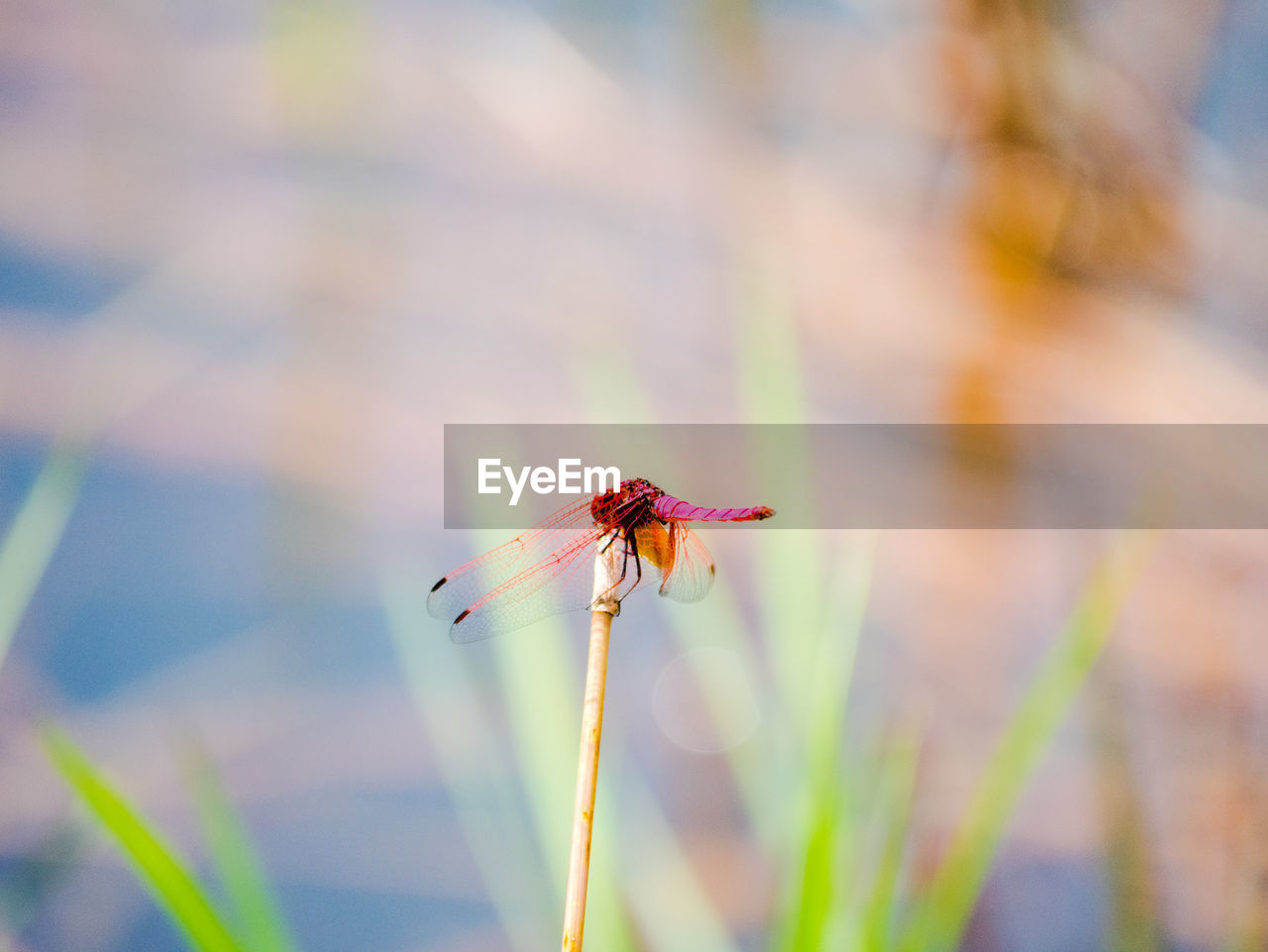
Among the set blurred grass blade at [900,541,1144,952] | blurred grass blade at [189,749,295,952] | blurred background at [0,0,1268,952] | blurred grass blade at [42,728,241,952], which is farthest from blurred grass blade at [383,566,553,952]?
blurred grass blade at [900,541,1144,952]

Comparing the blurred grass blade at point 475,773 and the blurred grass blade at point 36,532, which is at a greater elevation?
the blurred grass blade at point 36,532

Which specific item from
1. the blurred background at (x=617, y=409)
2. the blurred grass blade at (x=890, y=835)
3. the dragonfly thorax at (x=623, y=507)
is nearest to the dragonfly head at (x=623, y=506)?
the dragonfly thorax at (x=623, y=507)

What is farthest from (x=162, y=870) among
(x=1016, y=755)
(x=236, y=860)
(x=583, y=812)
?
(x=1016, y=755)

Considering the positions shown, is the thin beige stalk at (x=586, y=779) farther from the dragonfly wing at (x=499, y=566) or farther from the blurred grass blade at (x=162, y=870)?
the blurred grass blade at (x=162, y=870)

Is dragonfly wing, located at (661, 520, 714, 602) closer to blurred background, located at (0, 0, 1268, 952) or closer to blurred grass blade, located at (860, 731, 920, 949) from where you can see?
blurred background, located at (0, 0, 1268, 952)

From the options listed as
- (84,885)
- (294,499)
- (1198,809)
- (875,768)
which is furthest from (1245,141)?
(84,885)

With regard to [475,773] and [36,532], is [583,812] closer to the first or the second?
[475,773]
